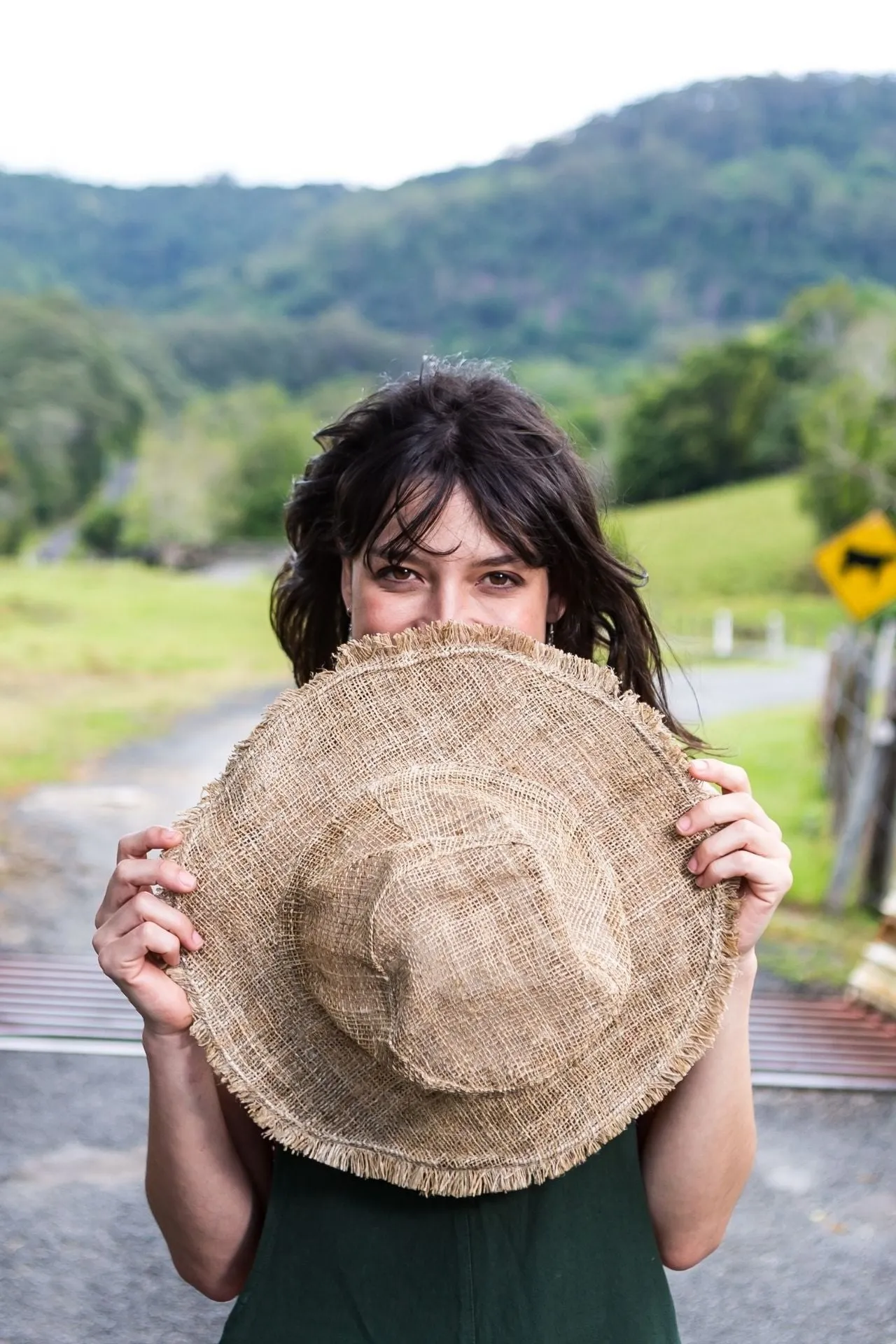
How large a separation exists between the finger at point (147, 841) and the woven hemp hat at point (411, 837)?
0.5 inches

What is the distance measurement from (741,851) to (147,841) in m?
0.47

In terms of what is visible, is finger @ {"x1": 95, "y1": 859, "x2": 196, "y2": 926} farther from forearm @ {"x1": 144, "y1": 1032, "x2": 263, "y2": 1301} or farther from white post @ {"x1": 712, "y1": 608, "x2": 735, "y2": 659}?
white post @ {"x1": 712, "y1": 608, "x2": 735, "y2": 659}

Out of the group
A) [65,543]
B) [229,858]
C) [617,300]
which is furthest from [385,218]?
[229,858]

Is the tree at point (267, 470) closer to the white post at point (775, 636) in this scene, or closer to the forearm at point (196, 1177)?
the white post at point (775, 636)

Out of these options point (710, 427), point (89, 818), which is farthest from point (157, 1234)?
point (710, 427)

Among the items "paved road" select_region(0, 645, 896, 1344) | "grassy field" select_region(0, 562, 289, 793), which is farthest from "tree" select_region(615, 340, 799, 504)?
"paved road" select_region(0, 645, 896, 1344)

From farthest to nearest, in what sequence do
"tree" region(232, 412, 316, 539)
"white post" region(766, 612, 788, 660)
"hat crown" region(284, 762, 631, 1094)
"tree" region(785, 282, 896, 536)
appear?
"white post" region(766, 612, 788, 660) < "tree" region(232, 412, 316, 539) < "tree" region(785, 282, 896, 536) < "hat crown" region(284, 762, 631, 1094)

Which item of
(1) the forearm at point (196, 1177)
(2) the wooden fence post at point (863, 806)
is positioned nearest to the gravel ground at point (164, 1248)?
(1) the forearm at point (196, 1177)

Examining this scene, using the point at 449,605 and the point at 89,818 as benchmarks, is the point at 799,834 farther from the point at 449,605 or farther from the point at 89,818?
the point at 449,605

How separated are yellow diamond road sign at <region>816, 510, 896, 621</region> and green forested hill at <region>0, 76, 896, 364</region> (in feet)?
27.2

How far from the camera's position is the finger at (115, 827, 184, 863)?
0.99m

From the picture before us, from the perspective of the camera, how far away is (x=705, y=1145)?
1093 mm

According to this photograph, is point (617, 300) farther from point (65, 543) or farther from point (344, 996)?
point (344, 996)

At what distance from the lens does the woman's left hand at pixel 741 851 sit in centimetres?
99
